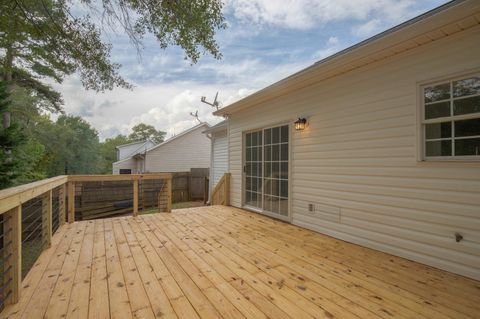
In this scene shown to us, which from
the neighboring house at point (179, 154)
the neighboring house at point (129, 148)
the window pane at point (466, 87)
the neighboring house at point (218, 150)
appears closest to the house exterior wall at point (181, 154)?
the neighboring house at point (179, 154)

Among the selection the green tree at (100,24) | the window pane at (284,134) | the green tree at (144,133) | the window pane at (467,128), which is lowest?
the window pane at (467,128)

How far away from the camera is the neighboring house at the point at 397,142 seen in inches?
98.0

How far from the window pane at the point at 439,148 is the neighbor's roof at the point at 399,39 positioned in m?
1.20

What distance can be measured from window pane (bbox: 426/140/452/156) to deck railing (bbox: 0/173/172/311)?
13.5ft

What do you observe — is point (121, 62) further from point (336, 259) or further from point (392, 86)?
point (336, 259)

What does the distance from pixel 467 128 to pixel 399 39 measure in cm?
124

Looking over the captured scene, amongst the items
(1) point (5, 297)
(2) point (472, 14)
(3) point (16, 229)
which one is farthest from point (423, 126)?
(1) point (5, 297)

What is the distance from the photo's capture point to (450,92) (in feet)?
8.64

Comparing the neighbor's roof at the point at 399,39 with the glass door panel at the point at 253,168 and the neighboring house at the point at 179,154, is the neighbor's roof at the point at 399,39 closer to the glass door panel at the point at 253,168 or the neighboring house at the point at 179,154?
the glass door panel at the point at 253,168

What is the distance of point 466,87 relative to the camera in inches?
99.7

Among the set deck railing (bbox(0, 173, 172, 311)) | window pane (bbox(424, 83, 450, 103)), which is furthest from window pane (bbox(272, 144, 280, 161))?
window pane (bbox(424, 83, 450, 103))

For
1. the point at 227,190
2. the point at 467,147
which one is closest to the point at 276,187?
the point at 227,190

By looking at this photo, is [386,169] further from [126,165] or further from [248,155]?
[126,165]

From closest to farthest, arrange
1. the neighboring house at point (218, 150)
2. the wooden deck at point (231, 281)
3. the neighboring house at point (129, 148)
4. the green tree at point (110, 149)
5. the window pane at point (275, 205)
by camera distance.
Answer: the wooden deck at point (231, 281) → the window pane at point (275, 205) → the neighboring house at point (218, 150) → the neighboring house at point (129, 148) → the green tree at point (110, 149)
